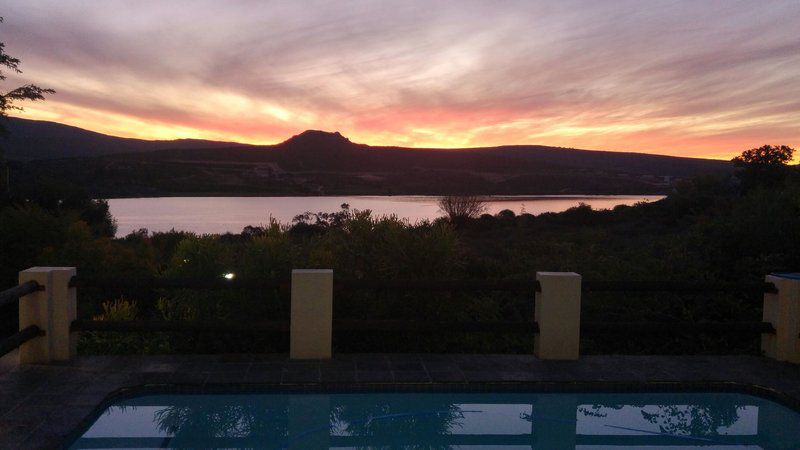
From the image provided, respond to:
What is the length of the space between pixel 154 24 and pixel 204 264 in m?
7.83

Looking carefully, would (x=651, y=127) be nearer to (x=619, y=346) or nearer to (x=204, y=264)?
(x=619, y=346)

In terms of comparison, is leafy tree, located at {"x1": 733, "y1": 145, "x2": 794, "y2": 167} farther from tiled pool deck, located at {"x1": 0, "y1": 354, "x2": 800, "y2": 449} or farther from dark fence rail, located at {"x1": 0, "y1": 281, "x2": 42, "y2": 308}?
dark fence rail, located at {"x1": 0, "y1": 281, "x2": 42, "y2": 308}

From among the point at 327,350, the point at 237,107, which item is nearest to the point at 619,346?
the point at 327,350

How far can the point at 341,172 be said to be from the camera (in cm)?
4288

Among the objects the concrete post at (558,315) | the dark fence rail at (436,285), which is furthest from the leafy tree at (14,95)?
the concrete post at (558,315)

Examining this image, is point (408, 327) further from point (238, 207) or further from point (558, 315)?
point (238, 207)

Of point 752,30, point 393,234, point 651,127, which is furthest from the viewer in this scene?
point 651,127

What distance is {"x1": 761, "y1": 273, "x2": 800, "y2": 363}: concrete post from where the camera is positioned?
6.29 metres

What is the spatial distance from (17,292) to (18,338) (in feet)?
1.56

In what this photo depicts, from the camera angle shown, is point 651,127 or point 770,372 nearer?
point 770,372

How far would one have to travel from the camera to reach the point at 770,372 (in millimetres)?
6039

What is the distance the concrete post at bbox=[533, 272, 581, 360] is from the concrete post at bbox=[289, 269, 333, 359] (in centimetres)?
242

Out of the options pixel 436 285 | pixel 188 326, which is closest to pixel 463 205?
pixel 436 285

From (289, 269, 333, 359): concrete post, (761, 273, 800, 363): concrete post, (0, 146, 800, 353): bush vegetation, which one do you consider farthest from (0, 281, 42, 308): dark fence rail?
(761, 273, 800, 363): concrete post
